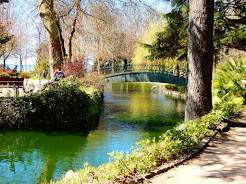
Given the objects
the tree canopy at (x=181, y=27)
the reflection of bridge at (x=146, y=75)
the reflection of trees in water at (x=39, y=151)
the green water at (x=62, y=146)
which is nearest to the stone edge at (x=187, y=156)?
the green water at (x=62, y=146)

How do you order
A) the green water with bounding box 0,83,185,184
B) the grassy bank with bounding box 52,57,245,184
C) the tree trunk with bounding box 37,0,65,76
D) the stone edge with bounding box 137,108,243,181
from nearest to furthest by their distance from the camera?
the grassy bank with bounding box 52,57,245,184 → the stone edge with bounding box 137,108,243,181 → the green water with bounding box 0,83,185,184 → the tree trunk with bounding box 37,0,65,76

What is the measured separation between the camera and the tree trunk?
666 inches

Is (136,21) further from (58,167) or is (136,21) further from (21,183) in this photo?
(21,183)

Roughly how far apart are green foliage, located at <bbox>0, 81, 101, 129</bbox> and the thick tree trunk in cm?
606

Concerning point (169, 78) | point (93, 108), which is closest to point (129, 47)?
point (169, 78)

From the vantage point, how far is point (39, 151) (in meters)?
8.98

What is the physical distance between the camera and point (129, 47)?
48.2m

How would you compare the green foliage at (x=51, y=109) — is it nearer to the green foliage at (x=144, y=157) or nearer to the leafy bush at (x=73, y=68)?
the leafy bush at (x=73, y=68)

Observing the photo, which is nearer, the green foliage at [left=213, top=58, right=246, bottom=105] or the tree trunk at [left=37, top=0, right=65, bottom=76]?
the green foliage at [left=213, top=58, right=246, bottom=105]

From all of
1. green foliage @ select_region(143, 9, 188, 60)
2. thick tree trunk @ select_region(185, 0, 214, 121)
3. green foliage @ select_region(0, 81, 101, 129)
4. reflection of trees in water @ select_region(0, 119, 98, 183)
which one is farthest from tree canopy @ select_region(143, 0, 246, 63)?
reflection of trees in water @ select_region(0, 119, 98, 183)

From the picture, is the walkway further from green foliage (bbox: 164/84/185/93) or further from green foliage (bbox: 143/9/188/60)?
green foliage (bbox: 164/84/185/93)

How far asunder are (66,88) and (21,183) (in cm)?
657

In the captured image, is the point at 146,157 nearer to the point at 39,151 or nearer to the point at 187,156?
the point at 187,156

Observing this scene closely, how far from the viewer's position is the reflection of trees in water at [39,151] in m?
7.27
